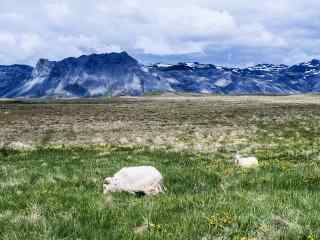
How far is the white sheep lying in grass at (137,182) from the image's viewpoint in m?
13.4

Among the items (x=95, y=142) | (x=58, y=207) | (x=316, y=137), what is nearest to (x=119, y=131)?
(x=95, y=142)

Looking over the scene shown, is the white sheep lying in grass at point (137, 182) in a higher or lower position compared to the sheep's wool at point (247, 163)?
higher

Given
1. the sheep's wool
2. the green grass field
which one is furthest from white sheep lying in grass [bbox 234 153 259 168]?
the green grass field

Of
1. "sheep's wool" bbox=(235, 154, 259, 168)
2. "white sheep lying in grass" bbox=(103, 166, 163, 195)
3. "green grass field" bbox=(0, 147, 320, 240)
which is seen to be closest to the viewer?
"green grass field" bbox=(0, 147, 320, 240)

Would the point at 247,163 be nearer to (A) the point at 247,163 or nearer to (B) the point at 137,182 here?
(A) the point at 247,163

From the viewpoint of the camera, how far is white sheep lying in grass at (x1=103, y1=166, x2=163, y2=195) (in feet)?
44.1

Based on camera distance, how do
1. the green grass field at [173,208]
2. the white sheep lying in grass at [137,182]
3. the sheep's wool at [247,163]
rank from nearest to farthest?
1. the green grass field at [173,208]
2. the white sheep lying in grass at [137,182]
3. the sheep's wool at [247,163]

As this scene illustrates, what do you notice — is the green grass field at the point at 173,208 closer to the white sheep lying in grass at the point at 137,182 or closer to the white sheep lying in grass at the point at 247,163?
the white sheep lying in grass at the point at 137,182

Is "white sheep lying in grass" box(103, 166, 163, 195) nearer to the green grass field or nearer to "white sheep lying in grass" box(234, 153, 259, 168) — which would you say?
the green grass field

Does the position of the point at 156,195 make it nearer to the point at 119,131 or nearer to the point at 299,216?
the point at 299,216

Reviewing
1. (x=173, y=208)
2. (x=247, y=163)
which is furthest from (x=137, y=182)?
(x=247, y=163)

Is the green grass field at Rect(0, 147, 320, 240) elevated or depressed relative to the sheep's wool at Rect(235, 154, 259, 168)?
elevated

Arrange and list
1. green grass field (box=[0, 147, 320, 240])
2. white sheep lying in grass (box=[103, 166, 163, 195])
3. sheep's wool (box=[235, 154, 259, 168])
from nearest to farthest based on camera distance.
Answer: green grass field (box=[0, 147, 320, 240]) → white sheep lying in grass (box=[103, 166, 163, 195]) → sheep's wool (box=[235, 154, 259, 168])

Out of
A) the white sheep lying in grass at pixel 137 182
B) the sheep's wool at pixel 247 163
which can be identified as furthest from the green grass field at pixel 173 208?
the sheep's wool at pixel 247 163
